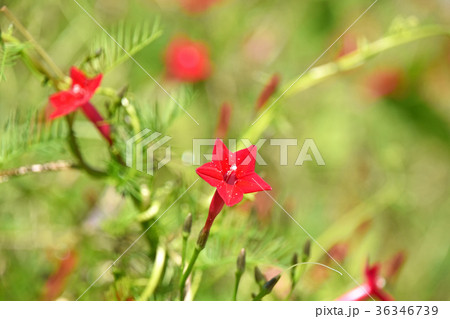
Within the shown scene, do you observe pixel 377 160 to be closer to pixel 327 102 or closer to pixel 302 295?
pixel 327 102

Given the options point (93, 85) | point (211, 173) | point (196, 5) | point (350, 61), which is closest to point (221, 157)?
point (211, 173)

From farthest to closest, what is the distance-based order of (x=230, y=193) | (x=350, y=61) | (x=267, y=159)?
(x=267, y=159) < (x=350, y=61) < (x=230, y=193)

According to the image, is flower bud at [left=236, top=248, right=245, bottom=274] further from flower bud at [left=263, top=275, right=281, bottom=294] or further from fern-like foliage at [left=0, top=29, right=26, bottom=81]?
fern-like foliage at [left=0, top=29, right=26, bottom=81]

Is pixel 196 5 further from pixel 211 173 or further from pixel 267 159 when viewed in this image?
pixel 211 173

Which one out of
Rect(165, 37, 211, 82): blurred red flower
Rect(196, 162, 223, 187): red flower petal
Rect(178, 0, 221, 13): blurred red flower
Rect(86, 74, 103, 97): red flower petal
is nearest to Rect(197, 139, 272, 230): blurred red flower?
Rect(196, 162, 223, 187): red flower petal

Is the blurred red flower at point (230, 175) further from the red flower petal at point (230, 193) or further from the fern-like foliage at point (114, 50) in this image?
→ the fern-like foliage at point (114, 50)

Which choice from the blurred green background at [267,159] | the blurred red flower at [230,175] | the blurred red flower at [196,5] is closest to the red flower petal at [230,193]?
the blurred red flower at [230,175]
